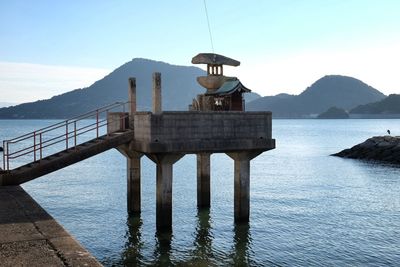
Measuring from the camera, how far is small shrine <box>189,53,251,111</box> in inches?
945

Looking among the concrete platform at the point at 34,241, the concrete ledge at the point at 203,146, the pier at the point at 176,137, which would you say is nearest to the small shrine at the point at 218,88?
the pier at the point at 176,137

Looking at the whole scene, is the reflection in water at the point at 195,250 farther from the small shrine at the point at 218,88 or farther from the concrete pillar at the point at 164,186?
the small shrine at the point at 218,88

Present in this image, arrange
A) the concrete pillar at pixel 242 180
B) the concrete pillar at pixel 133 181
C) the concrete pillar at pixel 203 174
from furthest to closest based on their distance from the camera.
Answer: the concrete pillar at pixel 203 174 < the concrete pillar at pixel 133 181 < the concrete pillar at pixel 242 180

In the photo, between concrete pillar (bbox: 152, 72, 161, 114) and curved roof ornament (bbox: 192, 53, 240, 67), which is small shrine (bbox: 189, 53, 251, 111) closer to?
curved roof ornament (bbox: 192, 53, 240, 67)

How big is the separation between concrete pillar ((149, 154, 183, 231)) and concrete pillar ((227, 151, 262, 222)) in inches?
137

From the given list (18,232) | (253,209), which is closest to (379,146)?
(253,209)

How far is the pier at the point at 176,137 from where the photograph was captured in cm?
2044

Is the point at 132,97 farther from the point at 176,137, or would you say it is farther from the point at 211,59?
the point at 211,59

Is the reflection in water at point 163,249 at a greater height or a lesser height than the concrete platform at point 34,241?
lesser

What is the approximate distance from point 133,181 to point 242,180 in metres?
6.56

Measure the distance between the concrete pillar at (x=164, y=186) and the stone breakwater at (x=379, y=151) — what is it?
5055cm

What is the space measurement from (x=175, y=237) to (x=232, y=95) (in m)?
8.04

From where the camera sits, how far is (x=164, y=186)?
21562 mm

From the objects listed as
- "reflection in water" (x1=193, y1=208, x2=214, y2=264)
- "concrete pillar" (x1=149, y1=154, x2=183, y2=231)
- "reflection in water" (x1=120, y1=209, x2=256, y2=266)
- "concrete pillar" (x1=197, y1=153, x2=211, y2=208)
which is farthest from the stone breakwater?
"concrete pillar" (x1=149, y1=154, x2=183, y2=231)
